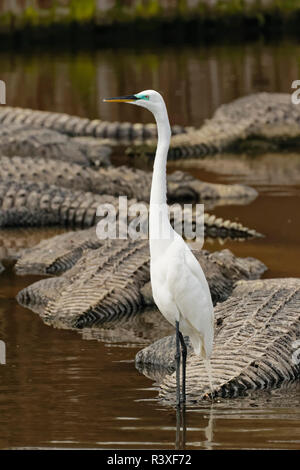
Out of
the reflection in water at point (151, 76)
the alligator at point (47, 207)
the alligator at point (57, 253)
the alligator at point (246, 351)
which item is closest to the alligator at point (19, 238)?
the alligator at point (47, 207)

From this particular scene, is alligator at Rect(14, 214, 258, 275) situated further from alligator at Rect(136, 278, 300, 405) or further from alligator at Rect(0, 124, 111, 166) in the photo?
alligator at Rect(0, 124, 111, 166)

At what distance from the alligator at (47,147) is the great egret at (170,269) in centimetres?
713

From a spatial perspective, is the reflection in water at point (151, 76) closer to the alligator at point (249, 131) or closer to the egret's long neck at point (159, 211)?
the alligator at point (249, 131)

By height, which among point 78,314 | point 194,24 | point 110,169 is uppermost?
point 194,24

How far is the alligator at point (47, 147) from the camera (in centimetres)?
1323

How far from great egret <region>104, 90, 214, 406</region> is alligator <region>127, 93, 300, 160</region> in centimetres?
850

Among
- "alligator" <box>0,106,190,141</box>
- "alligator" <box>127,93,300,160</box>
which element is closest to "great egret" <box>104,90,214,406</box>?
"alligator" <box>127,93,300,160</box>

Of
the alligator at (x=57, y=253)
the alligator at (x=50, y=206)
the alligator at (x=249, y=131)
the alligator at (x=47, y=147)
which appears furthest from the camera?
the alligator at (x=249, y=131)

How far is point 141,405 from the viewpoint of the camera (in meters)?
6.21

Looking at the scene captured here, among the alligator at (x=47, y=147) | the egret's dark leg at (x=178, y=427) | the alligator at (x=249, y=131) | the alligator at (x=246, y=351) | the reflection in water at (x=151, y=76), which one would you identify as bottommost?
the egret's dark leg at (x=178, y=427)

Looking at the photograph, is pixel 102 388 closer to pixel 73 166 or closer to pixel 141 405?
pixel 141 405

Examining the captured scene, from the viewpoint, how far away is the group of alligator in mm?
6621

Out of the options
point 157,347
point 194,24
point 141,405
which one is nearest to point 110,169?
point 157,347

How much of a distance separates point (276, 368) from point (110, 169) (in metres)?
5.95
